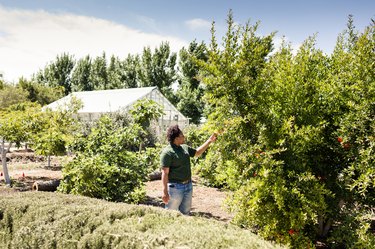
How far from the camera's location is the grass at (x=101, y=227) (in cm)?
262

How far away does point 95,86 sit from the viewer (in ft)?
131

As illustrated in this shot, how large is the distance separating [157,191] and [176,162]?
17.1ft

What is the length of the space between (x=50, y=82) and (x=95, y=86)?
7.80 metres

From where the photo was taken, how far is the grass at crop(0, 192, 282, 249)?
262 cm

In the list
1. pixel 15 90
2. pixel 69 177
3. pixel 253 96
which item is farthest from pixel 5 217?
pixel 15 90

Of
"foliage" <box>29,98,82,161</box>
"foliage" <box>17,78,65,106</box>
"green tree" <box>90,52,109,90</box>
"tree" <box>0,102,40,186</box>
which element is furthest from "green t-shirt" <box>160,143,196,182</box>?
"green tree" <box>90,52,109,90</box>

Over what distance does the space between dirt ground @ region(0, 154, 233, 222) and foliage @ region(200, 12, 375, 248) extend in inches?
29.3

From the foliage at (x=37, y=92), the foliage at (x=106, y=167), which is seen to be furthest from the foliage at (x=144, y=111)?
the foliage at (x=37, y=92)

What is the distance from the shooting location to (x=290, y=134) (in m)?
3.97

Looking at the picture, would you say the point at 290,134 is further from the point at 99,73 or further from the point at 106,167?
the point at 99,73

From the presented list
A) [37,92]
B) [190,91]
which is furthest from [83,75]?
[190,91]

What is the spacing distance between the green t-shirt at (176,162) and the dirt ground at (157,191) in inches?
26.0

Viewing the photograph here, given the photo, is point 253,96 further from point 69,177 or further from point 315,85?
point 69,177

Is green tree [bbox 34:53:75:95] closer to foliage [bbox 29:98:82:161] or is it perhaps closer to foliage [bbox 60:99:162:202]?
foliage [bbox 29:98:82:161]
